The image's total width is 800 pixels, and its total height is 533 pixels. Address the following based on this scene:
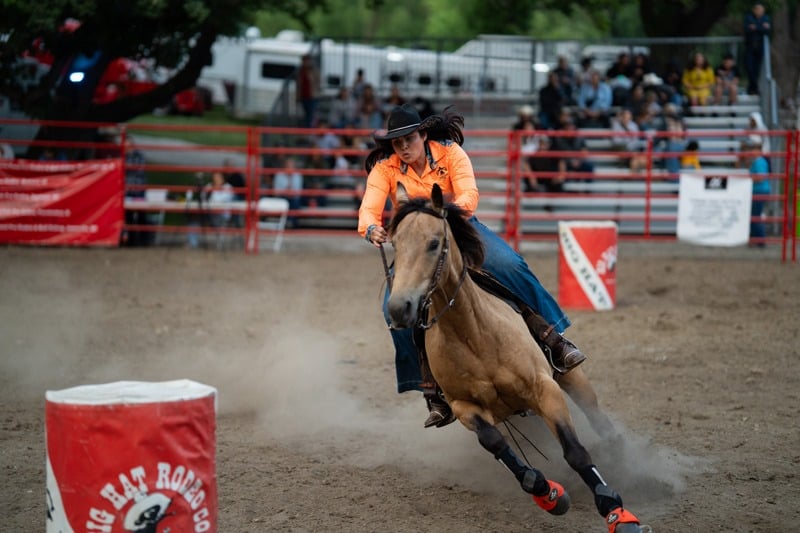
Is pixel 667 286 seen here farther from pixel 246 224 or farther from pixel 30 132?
pixel 30 132

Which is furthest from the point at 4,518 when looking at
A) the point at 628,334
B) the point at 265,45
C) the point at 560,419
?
the point at 265,45

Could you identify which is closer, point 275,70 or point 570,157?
point 570,157

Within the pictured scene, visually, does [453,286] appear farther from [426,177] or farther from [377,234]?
[426,177]

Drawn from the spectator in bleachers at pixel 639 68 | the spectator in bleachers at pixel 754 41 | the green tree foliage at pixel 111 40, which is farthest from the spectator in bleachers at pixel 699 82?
the green tree foliage at pixel 111 40

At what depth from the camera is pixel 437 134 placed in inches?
227

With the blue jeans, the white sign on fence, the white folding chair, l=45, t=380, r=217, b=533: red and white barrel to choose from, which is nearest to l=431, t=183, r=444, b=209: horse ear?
the blue jeans

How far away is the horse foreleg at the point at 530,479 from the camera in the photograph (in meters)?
4.94

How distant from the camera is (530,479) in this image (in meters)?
4.93

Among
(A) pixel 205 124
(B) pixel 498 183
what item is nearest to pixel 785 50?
(B) pixel 498 183

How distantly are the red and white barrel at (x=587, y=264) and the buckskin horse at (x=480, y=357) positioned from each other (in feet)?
19.9

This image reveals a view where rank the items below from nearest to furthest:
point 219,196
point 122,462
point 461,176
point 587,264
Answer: point 122,462
point 461,176
point 587,264
point 219,196

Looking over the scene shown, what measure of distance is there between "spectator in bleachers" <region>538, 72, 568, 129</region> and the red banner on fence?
8045 millimetres

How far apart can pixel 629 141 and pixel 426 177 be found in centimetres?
1345

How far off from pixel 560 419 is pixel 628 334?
5595mm
